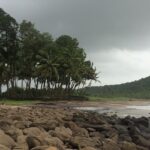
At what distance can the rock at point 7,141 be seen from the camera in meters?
12.9

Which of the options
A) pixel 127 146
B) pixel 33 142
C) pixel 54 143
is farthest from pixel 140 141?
pixel 33 142

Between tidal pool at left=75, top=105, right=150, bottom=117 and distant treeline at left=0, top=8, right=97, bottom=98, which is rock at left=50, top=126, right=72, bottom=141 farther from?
distant treeline at left=0, top=8, right=97, bottom=98

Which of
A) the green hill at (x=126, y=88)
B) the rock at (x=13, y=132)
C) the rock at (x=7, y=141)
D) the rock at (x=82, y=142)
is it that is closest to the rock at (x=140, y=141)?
the rock at (x=82, y=142)

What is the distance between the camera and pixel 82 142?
15.3m

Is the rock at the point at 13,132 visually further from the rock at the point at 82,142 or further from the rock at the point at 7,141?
the rock at the point at 82,142

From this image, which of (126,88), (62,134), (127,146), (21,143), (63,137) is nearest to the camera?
(21,143)

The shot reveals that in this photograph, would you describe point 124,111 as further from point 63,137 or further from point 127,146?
point 63,137

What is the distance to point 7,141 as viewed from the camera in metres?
13.1

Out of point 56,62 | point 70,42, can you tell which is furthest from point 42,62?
point 70,42

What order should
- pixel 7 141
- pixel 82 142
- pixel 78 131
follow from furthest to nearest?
pixel 78 131
pixel 82 142
pixel 7 141

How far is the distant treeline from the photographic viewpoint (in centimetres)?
6525

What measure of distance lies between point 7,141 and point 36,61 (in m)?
55.8

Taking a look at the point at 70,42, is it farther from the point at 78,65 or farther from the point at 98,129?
the point at 98,129

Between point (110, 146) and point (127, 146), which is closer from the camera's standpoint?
point (110, 146)
